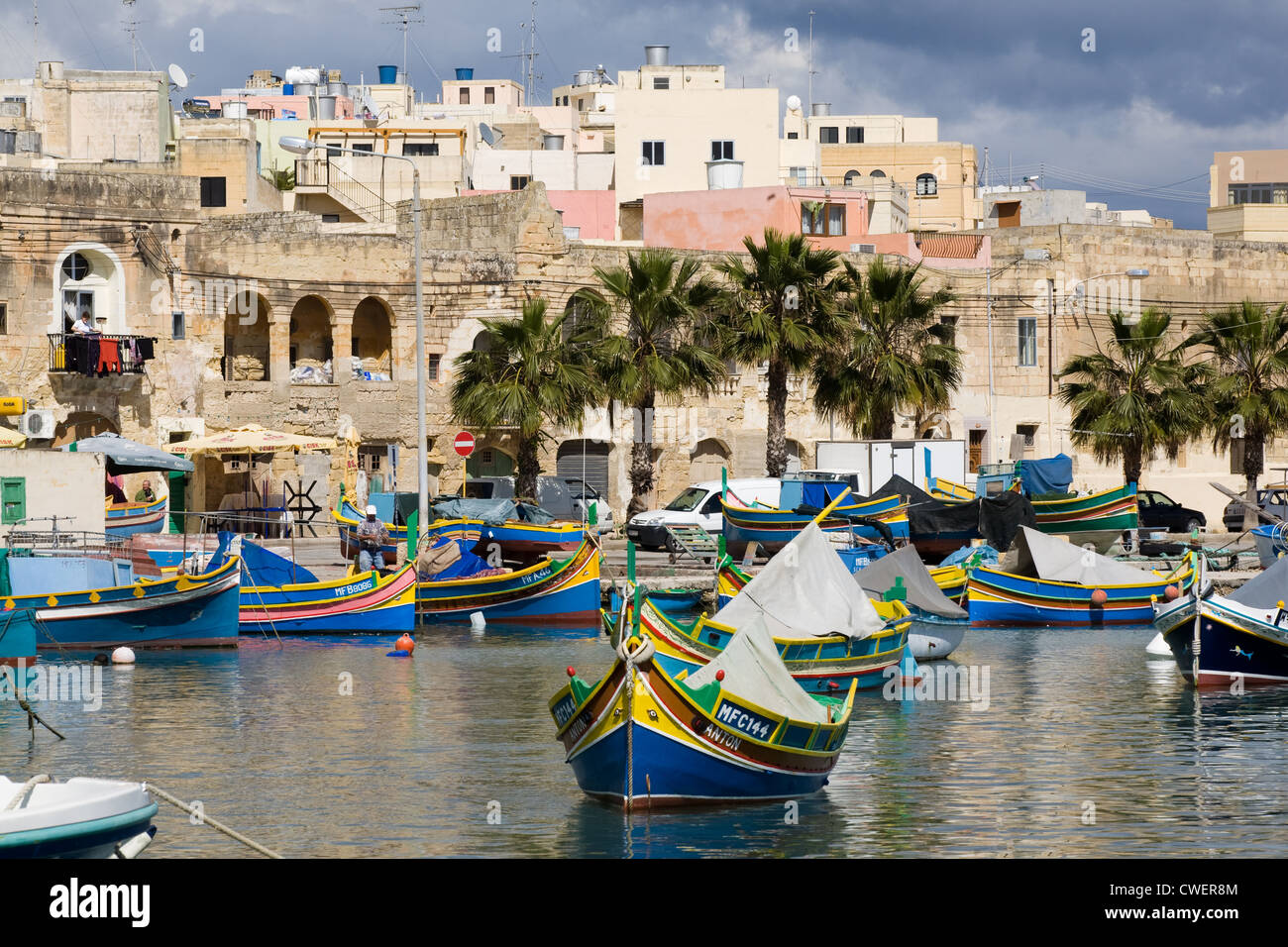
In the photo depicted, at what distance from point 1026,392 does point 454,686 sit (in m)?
35.5

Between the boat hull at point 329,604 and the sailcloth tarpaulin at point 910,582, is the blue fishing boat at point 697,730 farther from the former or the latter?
the boat hull at point 329,604

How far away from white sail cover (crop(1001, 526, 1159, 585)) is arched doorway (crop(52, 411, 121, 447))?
22.4 meters

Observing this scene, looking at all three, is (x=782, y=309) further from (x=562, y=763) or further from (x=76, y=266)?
(x=562, y=763)

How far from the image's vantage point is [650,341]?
133ft

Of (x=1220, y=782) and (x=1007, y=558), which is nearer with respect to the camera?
(x=1220, y=782)

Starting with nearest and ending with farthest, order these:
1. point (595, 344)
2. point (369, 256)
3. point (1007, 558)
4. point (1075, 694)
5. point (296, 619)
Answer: point (1075, 694) → point (296, 619) → point (1007, 558) → point (595, 344) → point (369, 256)

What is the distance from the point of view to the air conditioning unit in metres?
39.6

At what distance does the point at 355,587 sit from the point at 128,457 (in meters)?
7.20

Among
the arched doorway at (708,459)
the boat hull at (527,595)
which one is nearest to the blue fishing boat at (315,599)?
the boat hull at (527,595)

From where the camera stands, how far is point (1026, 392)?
5578 centimetres

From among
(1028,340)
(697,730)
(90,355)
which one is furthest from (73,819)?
(1028,340)

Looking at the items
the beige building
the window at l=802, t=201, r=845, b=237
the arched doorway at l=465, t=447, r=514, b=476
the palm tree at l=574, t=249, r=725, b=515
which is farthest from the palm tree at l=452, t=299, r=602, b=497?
the beige building
